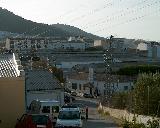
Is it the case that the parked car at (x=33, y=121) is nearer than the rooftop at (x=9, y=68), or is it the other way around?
the parked car at (x=33, y=121)

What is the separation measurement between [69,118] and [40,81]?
2221cm

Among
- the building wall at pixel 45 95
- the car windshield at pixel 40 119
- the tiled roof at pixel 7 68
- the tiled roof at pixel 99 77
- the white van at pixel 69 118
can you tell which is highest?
the tiled roof at pixel 7 68

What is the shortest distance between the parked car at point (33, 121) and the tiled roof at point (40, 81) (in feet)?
89.5

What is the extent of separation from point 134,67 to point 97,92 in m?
9.55

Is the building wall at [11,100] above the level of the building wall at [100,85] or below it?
above

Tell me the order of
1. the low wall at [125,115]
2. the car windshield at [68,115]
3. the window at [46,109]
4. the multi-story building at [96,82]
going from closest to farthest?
1. the low wall at [125,115]
2. the car windshield at [68,115]
3. the window at [46,109]
4. the multi-story building at [96,82]

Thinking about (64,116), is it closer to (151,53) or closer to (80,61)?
(80,61)

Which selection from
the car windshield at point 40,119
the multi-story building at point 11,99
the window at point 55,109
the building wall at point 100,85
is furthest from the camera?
the building wall at point 100,85

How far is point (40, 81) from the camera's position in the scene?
53.2 meters

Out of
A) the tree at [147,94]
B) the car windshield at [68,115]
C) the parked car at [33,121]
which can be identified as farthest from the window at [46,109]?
the parked car at [33,121]

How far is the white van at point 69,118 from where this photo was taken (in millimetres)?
30312

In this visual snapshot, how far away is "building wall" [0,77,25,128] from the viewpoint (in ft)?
88.4

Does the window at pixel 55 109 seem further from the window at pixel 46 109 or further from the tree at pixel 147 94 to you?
the tree at pixel 147 94

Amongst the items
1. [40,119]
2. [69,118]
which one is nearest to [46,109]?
[69,118]
